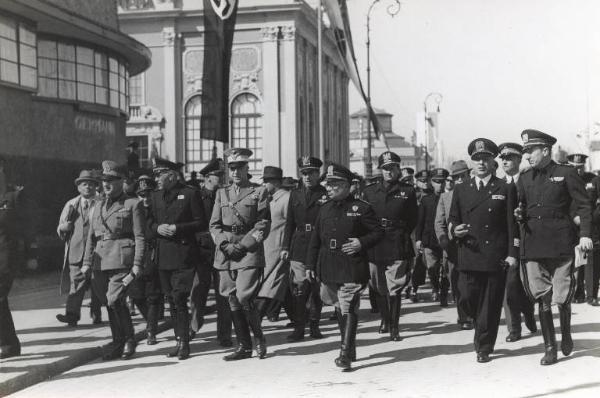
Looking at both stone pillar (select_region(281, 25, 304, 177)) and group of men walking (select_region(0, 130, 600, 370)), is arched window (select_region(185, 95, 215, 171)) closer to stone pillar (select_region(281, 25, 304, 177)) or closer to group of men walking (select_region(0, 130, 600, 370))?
stone pillar (select_region(281, 25, 304, 177))

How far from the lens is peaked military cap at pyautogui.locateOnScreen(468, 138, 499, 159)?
26.7 feet

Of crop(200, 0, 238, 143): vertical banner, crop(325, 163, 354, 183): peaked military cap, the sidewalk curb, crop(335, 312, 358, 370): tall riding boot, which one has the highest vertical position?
crop(200, 0, 238, 143): vertical banner

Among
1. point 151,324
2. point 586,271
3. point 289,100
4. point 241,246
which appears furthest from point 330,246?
point 289,100

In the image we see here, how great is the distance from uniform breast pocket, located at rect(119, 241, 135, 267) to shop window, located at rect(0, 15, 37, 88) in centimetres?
921

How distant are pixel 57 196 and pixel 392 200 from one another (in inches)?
475

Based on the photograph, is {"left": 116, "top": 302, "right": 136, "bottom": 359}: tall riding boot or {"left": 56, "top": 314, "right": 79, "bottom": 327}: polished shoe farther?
{"left": 56, "top": 314, "right": 79, "bottom": 327}: polished shoe

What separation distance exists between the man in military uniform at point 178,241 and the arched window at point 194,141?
34.0 meters

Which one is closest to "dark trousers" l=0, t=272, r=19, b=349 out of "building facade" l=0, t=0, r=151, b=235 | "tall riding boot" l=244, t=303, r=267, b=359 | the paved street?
the paved street

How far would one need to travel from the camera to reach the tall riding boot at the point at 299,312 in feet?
31.8

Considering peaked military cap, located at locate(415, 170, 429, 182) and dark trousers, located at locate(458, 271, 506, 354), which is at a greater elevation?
peaked military cap, located at locate(415, 170, 429, 182)

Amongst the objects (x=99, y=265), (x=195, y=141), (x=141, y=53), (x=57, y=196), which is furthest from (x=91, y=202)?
(x=195, y=141)

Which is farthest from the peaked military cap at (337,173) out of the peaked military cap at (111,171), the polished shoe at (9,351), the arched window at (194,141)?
the arched window at (194,141)

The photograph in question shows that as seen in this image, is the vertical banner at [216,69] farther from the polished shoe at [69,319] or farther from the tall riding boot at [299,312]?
the polished shoe at [69,319]

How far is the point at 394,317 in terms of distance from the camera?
9.54 m
